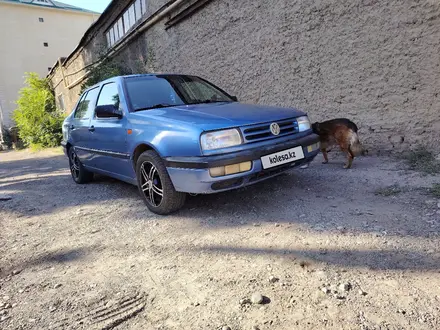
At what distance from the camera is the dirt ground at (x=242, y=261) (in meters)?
1.64

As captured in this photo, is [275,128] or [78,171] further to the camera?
[78,171]

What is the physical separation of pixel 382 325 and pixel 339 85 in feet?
13.9

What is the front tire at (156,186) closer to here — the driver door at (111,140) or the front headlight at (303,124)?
the driver door at (111,140)

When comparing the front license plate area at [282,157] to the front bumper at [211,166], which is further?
the front license plate area at [282,157]

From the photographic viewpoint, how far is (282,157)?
9.53 ft

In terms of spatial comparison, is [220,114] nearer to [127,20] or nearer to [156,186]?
[156,186]

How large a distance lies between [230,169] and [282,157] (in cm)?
58

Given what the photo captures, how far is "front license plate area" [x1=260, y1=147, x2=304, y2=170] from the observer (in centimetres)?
278

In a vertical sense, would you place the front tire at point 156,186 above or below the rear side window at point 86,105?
below

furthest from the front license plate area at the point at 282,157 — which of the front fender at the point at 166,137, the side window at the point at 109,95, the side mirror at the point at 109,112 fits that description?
the side window at the point at 109,95

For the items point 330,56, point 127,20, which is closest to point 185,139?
point 330,56

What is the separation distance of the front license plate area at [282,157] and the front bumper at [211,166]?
0.03 m

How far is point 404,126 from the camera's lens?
4297 millimetres

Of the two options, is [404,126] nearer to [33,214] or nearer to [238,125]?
[238,125]
